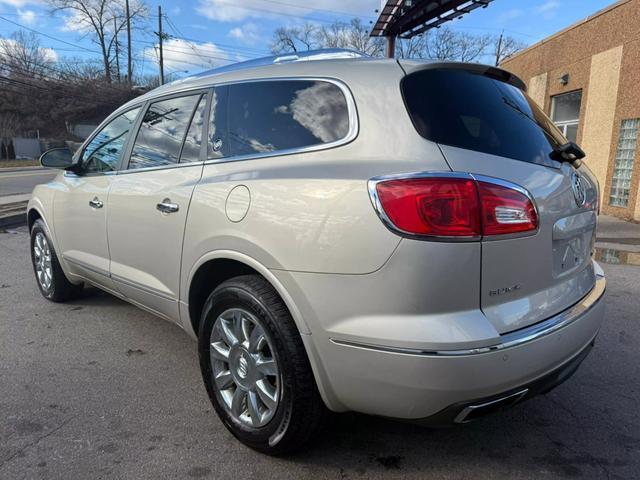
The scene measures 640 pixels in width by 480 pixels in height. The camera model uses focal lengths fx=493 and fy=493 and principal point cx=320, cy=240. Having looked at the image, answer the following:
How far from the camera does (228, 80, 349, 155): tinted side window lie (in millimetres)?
2205

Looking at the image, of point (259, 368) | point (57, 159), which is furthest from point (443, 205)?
point (57, 159)

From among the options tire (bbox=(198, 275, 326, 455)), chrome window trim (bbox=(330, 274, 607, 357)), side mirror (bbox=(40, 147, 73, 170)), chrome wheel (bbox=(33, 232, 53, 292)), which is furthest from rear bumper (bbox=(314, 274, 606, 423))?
chrome wheel (bbox=(33, 232, 53, 292))

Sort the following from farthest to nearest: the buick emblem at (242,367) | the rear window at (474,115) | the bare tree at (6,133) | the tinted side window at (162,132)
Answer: the bare tree at (6,133), the tinted side window at (162,132), the buick emblem at (242,367), the rear window at (474,115)

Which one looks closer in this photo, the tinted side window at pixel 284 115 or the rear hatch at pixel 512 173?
the rear hatch at pixel 512 173

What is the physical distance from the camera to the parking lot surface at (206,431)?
7.63 feet

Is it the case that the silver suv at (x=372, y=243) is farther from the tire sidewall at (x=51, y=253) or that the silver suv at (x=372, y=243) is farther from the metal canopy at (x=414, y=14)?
the metal canopy at (x=414, y=14)

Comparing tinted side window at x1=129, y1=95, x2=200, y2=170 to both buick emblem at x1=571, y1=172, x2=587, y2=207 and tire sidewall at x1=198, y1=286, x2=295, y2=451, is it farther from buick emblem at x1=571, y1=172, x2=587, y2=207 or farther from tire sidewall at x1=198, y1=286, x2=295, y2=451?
buick emblem at x1=571, y1=172, x2=587, y2=207

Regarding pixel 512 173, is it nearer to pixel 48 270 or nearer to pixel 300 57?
pixel 300 57

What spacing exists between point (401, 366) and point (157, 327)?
2.85m

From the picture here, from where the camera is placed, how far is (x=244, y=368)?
2.45m

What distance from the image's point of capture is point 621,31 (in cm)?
1114

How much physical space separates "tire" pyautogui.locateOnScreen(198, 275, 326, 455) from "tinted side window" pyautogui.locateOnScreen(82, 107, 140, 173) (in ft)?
5.61

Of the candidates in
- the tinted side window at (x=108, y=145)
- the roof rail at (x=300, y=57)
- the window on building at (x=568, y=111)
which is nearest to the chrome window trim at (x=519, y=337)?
the roof rail at (x=300, y=57)

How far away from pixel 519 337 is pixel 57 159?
12.7 feet
